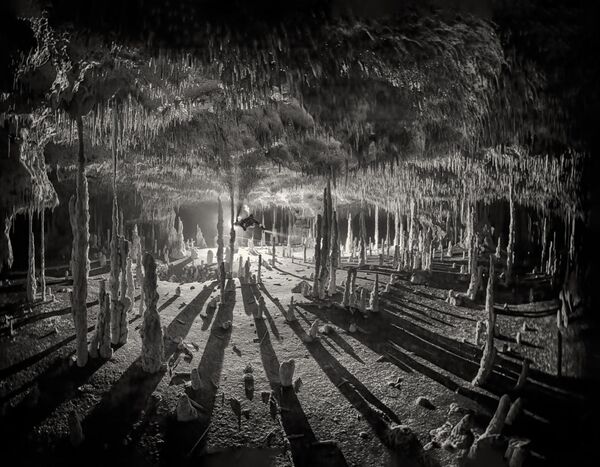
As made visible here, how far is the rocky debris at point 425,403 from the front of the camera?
653 cm

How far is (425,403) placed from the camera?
6617 mm

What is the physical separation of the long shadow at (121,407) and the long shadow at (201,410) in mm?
754

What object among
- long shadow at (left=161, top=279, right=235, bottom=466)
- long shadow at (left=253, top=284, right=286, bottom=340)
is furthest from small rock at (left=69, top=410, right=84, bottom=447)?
long shadow at (left=253, top=284, right=286, bottom=340)

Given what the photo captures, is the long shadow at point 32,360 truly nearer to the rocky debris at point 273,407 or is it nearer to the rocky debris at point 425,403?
the rocky debris at point 273,407

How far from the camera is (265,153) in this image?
11.5 meters

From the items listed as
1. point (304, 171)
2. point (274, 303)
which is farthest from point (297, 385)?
point (304, 171)

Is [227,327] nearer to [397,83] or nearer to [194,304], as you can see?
[194,304]

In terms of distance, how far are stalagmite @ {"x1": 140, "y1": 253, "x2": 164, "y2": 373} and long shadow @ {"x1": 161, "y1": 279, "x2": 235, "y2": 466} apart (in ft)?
3.72

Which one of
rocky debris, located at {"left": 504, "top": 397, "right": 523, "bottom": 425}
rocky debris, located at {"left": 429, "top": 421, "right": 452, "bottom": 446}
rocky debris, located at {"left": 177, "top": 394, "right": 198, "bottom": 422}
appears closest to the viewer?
rocky debris, located at {"left": 429, "top": 421, "right": 452, "bottom": 446}

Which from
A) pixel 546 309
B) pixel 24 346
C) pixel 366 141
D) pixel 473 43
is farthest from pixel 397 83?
pixel 546 309

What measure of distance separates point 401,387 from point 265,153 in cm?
867

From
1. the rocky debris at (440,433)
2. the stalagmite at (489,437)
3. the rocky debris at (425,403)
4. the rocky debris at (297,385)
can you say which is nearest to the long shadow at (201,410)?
the rocky debris at (297,385)

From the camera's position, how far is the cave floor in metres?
5.25

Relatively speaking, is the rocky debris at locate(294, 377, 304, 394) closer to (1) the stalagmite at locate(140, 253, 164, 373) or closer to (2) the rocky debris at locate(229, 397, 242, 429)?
(2) the rocky debris at locate(229, 397, 242, 429)
